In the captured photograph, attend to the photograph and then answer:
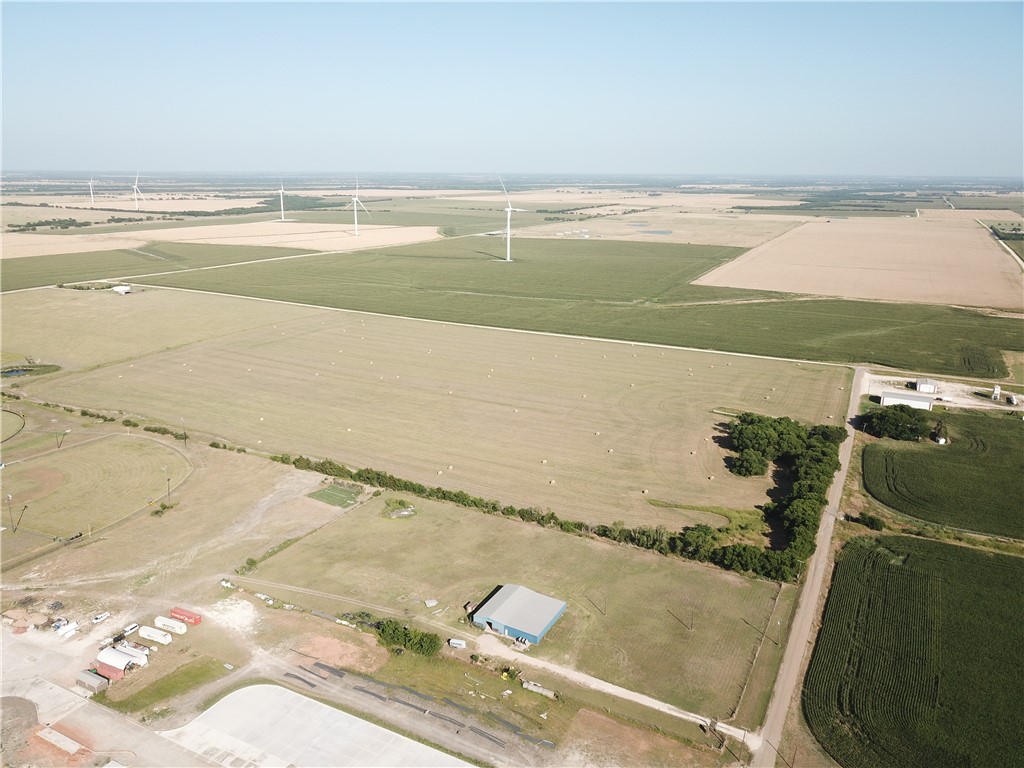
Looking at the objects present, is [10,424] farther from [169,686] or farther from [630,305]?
[630,305]

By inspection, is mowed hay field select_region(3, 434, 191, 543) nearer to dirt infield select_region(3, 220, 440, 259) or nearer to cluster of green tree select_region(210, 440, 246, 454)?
cluster of green tree select_region(210, 440, 246, 454)

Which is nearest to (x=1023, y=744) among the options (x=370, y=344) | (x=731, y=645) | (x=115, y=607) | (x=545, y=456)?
(x=731, y=645)

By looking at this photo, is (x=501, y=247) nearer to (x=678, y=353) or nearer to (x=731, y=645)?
(x=678, y=353)

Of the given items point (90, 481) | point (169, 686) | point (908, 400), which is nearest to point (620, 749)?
point (169, 686)

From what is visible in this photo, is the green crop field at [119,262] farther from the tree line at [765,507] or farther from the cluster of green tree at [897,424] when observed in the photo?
the cluster of green tree at [897,424]

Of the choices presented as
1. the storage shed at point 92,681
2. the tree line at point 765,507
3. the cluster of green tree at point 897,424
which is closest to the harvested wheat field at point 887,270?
the cluster of green tree at point 897,424
